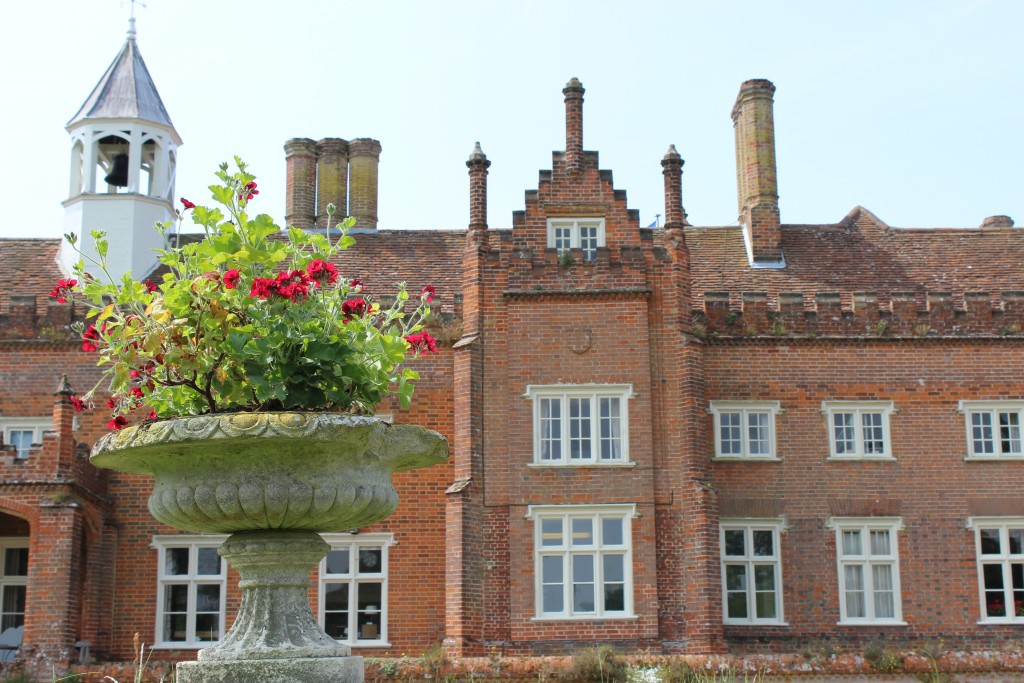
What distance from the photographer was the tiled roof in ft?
84.8

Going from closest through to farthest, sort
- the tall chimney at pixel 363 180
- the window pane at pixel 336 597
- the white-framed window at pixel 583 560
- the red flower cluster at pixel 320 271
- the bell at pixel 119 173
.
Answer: the red flower cluster at pixel 320 271 → the white-framed window at pixel 583 560 → the window pane at pixel 336 597 → the bell at pixel 119 173 → the tall chimney at pixel 363 180

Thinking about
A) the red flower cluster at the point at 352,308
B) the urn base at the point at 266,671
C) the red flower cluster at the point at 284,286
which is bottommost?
the urn base at the point at 266,671

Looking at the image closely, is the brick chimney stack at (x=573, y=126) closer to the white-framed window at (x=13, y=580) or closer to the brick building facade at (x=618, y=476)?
the brick building facade at (x=618, y=476)

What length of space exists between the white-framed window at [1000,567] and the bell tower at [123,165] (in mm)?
17498

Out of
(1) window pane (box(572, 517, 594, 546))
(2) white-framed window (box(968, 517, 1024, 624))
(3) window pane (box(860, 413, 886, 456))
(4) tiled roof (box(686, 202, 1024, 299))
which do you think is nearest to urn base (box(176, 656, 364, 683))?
(1) window pane (box(572, 517, 594, 546))

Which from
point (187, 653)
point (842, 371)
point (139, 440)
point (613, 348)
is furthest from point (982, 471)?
point (139, 440)

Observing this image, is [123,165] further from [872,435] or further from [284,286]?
[284,286]

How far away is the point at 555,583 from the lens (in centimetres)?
2097

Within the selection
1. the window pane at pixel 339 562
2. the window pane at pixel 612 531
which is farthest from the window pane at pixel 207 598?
the window pane at pixel 612 531

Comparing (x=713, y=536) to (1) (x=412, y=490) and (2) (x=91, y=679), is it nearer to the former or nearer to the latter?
(1) (x=412, y=490)

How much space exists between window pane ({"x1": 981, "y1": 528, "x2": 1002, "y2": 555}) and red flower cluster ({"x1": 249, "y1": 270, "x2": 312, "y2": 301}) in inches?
750

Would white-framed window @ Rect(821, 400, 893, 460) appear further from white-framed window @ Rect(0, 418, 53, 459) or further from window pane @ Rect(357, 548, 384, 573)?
white-framed window @ Rect(0, 418, 53, 459)

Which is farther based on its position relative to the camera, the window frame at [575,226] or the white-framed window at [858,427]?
the white-framed window at [858,427]

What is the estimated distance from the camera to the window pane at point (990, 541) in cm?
2302
